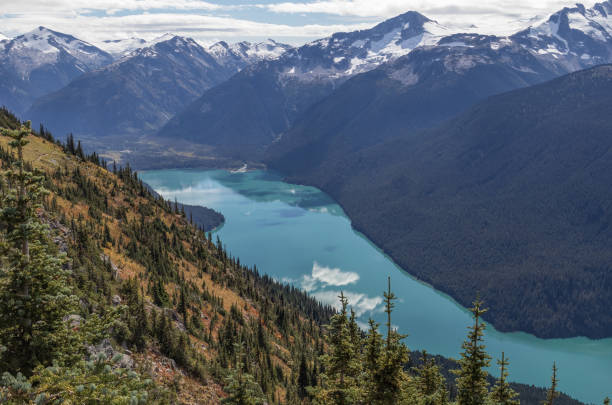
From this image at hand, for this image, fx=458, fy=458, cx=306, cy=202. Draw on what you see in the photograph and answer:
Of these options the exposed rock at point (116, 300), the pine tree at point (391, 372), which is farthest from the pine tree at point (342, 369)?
the exposed rock at point (116, 300)

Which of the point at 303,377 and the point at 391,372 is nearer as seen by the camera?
the point at 391,372

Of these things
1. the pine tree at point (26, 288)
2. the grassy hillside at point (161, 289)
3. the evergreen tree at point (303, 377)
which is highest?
the pine tree at point (26, 288)

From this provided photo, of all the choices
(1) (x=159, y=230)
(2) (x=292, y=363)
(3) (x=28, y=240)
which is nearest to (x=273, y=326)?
(2) (x=292, y=363)

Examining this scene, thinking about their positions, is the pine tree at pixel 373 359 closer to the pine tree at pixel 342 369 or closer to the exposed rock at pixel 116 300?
the pine tree at pixel 342 369

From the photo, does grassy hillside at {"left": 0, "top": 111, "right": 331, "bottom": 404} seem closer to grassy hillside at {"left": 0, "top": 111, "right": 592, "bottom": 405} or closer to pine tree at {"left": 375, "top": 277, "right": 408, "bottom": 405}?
grassy hillside at {"left": 0, "top": 111, "right": 592, "bottom": 405}

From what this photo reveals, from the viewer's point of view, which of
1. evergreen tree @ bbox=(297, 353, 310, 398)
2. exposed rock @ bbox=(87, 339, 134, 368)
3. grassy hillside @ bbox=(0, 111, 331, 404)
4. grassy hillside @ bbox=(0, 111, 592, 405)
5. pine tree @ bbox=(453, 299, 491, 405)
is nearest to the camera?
grassy hillside @ bbox=(0, 111, 592, 405)

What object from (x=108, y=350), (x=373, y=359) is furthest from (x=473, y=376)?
(x=108, y=350)

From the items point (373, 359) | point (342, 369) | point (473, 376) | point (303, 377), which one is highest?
point (373, 359)

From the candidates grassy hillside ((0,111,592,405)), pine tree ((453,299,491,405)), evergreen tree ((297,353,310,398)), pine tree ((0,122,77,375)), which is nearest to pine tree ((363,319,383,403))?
grassy hillside ((0,111,592,405))

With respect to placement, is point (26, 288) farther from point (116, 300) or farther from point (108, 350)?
point (116, 300)
